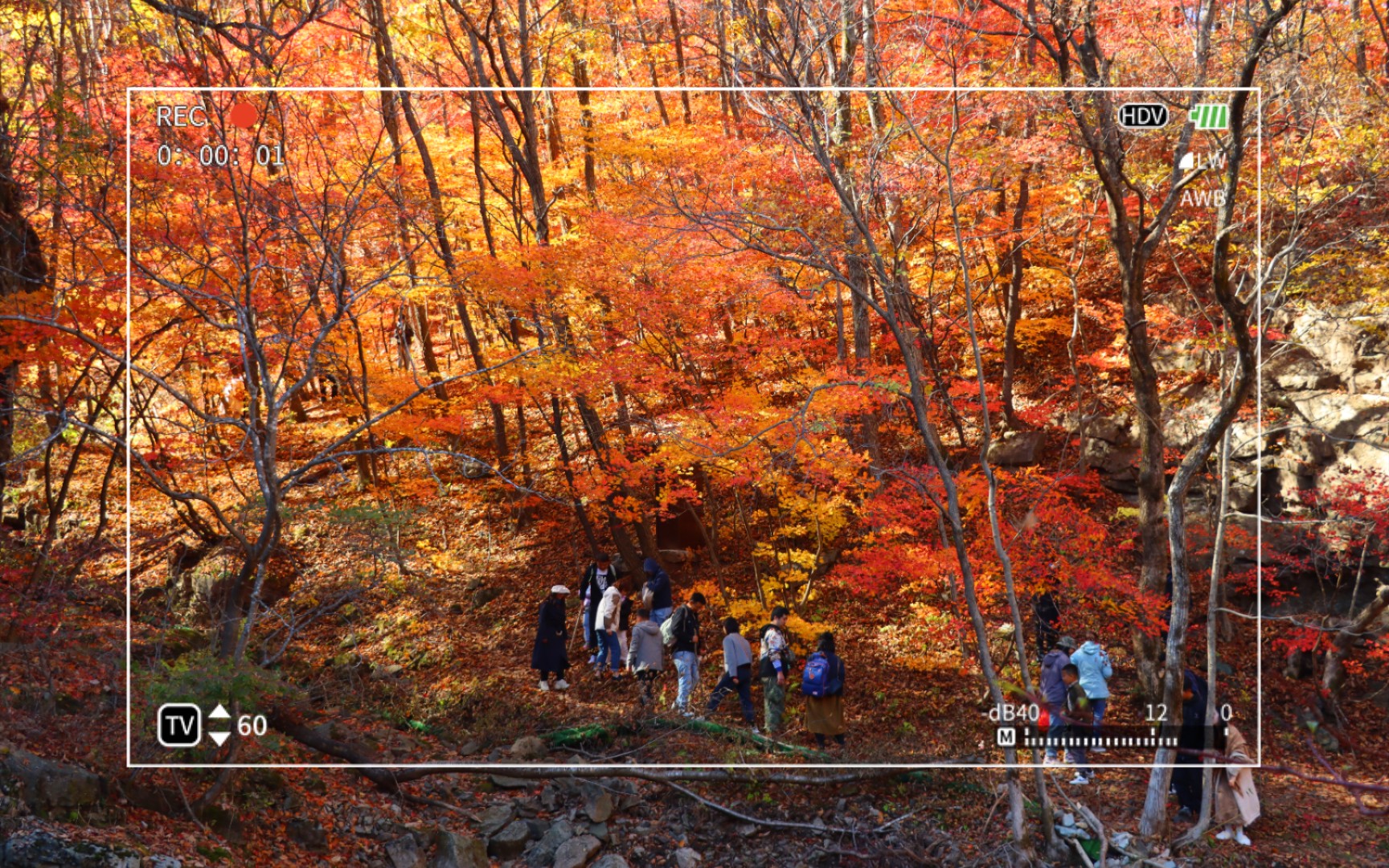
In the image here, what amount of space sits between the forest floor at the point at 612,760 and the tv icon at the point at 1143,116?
5.77 metres

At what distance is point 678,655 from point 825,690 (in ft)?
4.94

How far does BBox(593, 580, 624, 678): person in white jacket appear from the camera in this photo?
9.17 m

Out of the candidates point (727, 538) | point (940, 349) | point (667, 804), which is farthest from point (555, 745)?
point (940, 349)

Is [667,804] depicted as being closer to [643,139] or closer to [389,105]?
[389,105]

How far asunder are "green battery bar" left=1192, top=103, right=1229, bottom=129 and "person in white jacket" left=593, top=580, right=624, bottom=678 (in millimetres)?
6901

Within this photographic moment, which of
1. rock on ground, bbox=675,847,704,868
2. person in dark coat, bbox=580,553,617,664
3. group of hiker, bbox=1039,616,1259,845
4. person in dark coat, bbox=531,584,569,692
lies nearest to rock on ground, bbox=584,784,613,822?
rock on ground, bbox=675,847,704,868

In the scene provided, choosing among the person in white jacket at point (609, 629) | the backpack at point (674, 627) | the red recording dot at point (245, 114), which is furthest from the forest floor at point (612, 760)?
the red recording dot at point (245, 114)

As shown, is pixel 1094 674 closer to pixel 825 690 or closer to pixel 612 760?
pixel 825 690

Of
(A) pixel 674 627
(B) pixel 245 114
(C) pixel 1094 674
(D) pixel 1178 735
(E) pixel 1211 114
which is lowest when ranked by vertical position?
(D) pixel 1178 735

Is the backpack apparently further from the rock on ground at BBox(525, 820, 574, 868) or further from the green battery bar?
the green battery bar

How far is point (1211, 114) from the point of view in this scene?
680 centimetres

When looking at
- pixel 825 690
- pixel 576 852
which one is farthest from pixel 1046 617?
pixel 576 852

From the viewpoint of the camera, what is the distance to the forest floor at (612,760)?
5629mm

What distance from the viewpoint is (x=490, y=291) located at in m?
10.8
